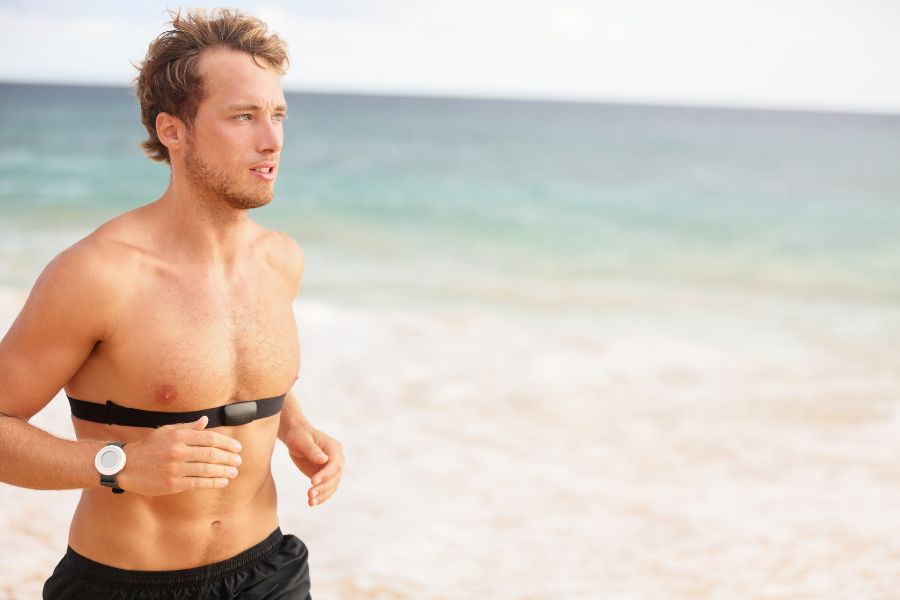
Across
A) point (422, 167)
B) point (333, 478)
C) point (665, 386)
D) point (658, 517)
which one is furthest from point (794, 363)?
point (422, 167)

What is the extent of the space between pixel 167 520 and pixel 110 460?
14.9 inches

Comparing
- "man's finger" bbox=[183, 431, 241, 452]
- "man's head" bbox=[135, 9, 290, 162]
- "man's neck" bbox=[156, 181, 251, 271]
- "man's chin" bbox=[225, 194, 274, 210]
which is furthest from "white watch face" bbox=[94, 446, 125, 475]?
"man's head" bbox=[135, 9, 290, 162]

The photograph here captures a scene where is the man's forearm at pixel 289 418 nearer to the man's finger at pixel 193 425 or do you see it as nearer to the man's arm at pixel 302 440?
the man's arm at pixel 302 440

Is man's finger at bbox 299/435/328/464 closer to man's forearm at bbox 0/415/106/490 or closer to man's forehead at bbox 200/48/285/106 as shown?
man's forearm at bbox 0/415/106/490

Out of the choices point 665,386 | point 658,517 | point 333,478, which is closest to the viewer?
point 333,478

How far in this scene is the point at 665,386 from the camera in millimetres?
8047

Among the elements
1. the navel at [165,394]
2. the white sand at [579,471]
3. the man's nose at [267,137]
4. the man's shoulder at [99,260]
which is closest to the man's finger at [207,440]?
the navel at [165,394]

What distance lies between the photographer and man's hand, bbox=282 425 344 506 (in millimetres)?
2324

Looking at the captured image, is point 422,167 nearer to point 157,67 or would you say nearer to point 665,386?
point 665,386

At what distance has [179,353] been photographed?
2.06 m

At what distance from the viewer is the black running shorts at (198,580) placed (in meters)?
2.13

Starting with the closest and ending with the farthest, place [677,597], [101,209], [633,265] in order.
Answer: [677,597], [633,265], [101,209]

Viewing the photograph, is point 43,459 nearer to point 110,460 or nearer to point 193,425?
point 110,460

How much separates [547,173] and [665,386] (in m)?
21.4
